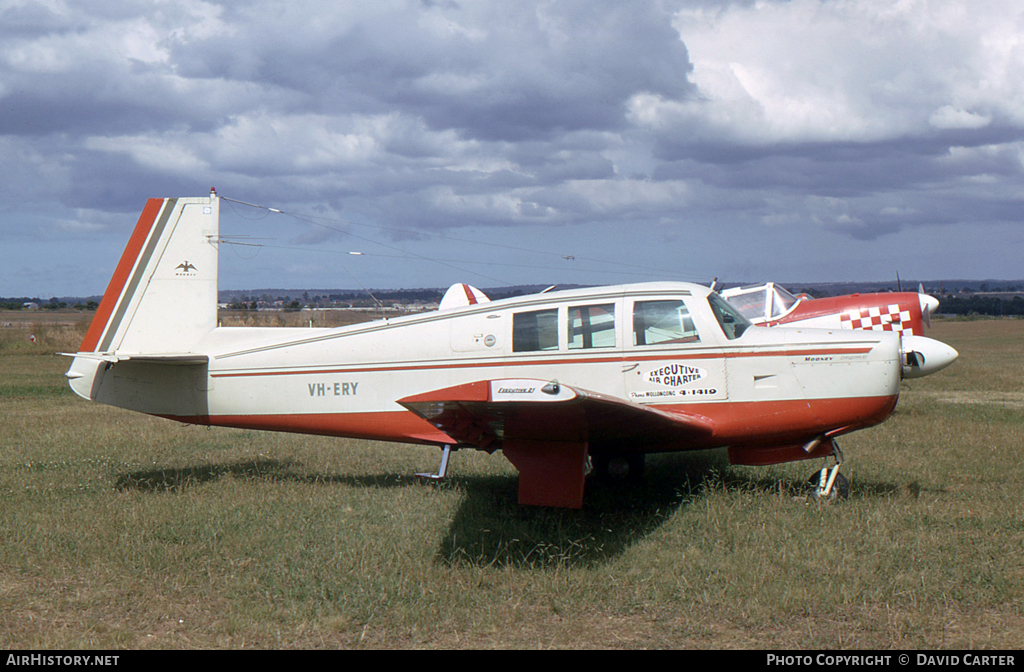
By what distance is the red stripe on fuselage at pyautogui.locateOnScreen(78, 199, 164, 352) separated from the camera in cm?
806

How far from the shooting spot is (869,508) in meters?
6.54

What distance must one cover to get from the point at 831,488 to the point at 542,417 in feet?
10.9

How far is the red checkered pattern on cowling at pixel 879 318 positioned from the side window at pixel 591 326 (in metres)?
7.42

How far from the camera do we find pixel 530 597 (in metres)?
5.00

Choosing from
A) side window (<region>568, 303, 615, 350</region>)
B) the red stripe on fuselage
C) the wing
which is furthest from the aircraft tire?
the red stripe on fuselage

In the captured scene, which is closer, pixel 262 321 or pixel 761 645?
pixel 761 645

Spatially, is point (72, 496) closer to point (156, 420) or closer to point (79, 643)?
point (79, 643)

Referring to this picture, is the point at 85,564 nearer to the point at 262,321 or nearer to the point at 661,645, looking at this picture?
the point at 661,645

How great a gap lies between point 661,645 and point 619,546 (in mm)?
1591

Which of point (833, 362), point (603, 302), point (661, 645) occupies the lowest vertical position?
point (661, 645)
